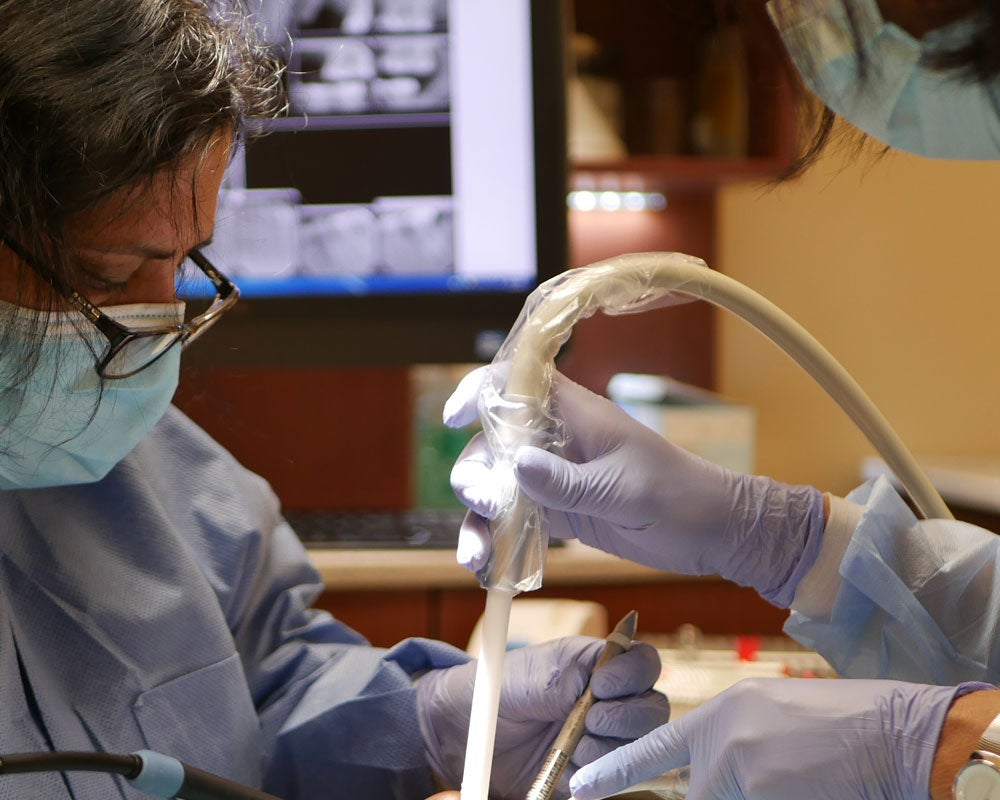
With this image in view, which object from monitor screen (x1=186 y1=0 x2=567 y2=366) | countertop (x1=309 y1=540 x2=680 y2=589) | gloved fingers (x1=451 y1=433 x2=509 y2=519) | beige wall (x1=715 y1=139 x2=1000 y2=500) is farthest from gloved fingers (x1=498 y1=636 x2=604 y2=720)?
beige wall (x1=715 y1=139 x2=1000 y2=500)

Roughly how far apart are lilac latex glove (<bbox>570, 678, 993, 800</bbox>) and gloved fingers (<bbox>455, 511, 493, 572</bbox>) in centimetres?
16

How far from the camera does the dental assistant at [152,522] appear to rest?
0.76 meters

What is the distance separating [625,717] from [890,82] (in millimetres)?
521

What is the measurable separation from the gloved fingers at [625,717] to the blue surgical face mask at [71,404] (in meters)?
0.44

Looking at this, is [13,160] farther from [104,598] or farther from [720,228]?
[720,228]

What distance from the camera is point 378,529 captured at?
1617mm

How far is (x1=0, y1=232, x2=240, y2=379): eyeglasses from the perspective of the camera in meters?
0.77

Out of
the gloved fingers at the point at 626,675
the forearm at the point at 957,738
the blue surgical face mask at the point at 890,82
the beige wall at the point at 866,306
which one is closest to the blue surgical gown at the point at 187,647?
the gloved fingers at the point at 626,675

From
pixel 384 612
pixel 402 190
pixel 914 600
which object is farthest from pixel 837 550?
pixel 402 190

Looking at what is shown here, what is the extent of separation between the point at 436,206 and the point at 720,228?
38.0 inches

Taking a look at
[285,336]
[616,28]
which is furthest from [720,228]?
[285,336]

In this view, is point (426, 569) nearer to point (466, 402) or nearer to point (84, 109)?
point (466, 402)

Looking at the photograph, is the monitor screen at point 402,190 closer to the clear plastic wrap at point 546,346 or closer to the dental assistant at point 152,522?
the dental assistant at point 152,522

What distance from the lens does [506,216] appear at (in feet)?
5.45
